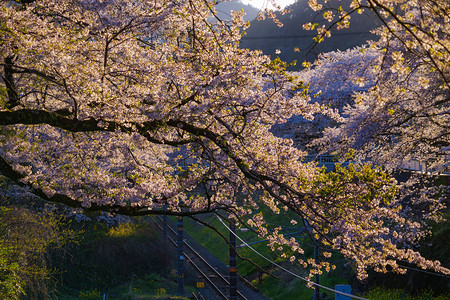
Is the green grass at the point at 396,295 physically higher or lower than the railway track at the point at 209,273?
higher

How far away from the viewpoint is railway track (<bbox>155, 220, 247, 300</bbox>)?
27688 millimetres

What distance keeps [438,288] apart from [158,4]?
14163 millimetres

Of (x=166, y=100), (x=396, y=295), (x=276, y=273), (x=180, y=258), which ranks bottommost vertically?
(x=276, y=273)

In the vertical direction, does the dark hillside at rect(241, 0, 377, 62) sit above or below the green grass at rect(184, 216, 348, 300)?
above

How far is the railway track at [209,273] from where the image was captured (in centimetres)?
2769

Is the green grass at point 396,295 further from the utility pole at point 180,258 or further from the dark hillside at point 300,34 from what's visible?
the dark hillside at point 300,34

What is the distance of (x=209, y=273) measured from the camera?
31.3 meters

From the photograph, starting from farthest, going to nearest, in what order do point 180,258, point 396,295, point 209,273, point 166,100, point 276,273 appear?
point 209,273, point 276,273, point 180,258, point 396,295, point 166,100

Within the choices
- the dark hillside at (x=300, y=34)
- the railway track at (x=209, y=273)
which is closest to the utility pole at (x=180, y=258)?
the railway track at (x=209, y=273)

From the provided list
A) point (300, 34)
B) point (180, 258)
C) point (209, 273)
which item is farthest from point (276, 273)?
point (300, 34)

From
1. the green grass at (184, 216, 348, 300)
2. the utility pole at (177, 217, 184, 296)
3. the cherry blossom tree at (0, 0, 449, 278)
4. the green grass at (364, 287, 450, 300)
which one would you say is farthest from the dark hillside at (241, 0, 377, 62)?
the cherry blossom tree at (0, 0, 449, 278)

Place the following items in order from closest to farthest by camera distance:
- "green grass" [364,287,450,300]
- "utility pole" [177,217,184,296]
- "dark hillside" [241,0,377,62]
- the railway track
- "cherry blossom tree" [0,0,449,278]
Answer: "cherry blossom tree" [0,0,449,278] → "green grass" [364,287,450,300] → "utility pole" [177,217,184,296] → the railway track → "dark hillside" [241,0,377,62]

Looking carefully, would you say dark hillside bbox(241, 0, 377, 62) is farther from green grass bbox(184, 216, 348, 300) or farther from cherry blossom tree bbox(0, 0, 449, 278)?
cherry blossom tree bbox(0, 0, 449, 278)

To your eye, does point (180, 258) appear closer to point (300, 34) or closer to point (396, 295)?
point (396, 295)
